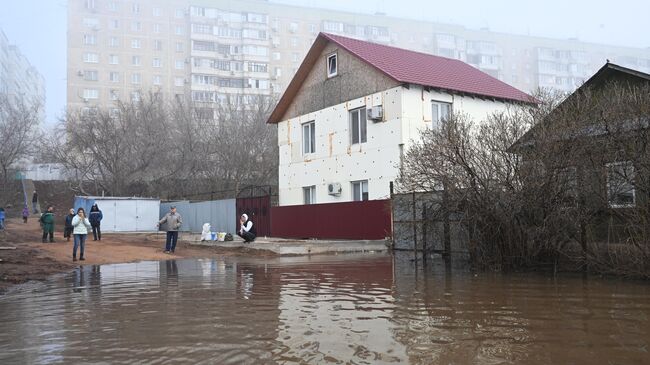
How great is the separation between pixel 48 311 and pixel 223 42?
75116 mm

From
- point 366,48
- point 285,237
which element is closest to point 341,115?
point 366,48

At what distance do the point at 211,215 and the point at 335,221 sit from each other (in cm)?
1094

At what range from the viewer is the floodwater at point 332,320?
531 cm

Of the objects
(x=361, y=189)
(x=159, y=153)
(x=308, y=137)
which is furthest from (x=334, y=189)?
A: (x=159, y=153)

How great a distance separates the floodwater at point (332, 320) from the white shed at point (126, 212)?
71.5 ft

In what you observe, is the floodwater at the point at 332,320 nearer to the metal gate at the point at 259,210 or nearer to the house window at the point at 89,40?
the metal gate at the point at 259,210

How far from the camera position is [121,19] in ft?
251

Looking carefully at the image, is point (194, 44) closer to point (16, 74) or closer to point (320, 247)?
point (16, 74)

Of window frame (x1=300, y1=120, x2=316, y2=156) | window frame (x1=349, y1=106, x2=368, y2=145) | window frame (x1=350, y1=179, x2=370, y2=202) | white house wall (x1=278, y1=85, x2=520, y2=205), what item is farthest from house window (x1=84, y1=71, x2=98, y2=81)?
window frame (x1=350, y1=179, x2=370, y2=202)

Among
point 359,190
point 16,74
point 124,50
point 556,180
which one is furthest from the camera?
point 16,74

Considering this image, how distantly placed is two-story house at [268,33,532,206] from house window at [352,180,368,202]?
1.6 inches

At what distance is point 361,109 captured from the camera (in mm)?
23250

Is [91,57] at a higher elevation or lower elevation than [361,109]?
higher

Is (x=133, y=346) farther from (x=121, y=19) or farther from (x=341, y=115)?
(x=121, y=19)
